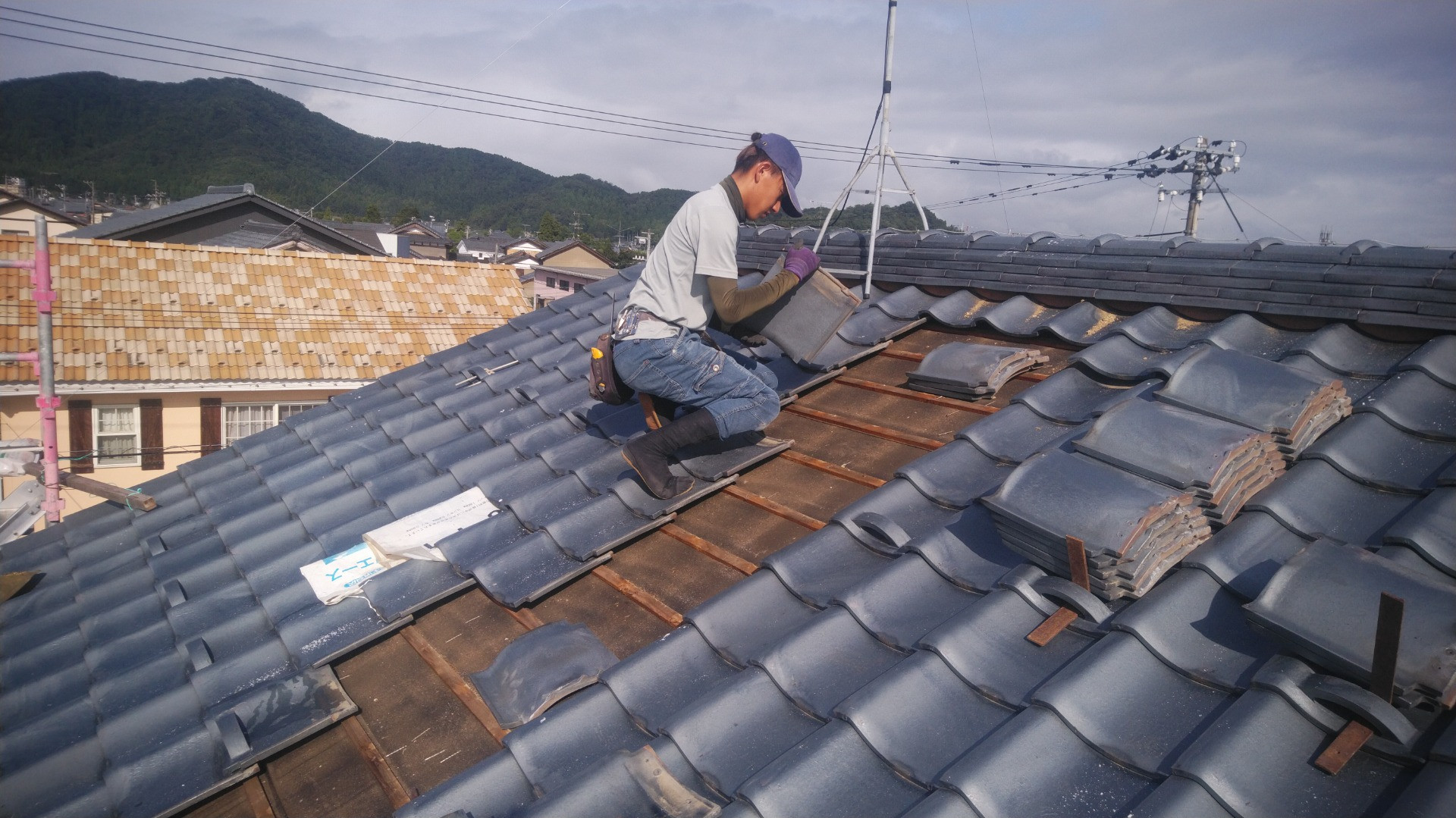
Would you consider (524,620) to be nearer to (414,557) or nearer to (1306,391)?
(414,557)

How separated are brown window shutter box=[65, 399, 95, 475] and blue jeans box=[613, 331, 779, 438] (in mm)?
16606

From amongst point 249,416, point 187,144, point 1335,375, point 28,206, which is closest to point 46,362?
point 249,416

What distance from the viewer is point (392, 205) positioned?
2985 inches

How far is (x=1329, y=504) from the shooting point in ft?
8.68

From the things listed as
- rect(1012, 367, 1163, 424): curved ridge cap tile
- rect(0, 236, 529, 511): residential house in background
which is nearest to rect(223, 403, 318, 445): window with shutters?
rect(0, 236, 529, 511): residential house in background

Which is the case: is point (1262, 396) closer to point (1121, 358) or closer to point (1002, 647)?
point (1121, 358)

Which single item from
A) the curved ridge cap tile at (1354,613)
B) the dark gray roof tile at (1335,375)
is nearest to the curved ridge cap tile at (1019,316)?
the dark gray roof tile at (1335,375)

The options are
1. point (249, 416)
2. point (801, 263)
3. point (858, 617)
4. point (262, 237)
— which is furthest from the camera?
point (262, 237)

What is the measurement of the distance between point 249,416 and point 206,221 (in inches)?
533

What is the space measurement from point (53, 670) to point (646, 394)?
11.3 ft

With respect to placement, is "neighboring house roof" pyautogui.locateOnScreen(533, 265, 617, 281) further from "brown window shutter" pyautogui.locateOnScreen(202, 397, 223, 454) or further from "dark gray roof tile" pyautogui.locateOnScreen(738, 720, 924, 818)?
"dark gray roof tile" pyautogui.locateOnScreen(738, 720, 924, 818)

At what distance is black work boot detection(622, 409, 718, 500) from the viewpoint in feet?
12.4

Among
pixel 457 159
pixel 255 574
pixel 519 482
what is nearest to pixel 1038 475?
pixel 519 482

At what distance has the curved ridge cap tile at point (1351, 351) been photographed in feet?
11.1
